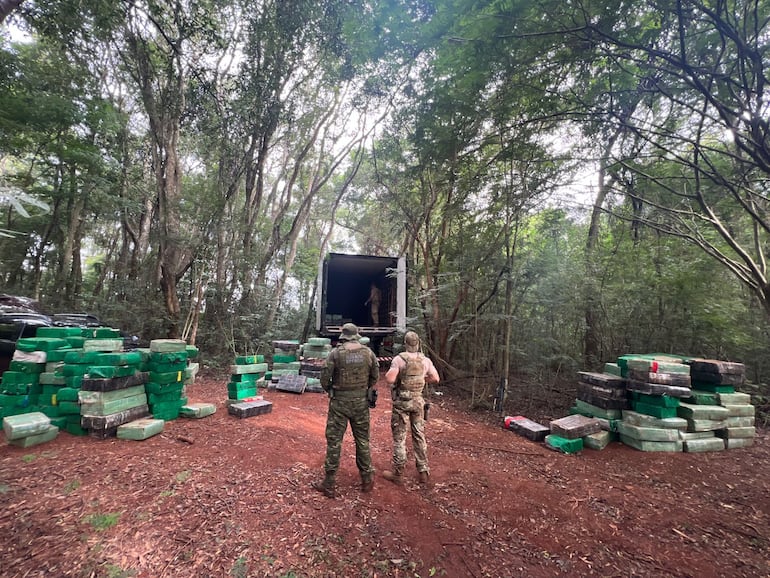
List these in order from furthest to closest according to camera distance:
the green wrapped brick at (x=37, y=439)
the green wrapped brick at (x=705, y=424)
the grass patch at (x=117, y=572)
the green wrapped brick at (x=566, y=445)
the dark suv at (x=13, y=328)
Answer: the dark suv at (x=13, y=328) < the green wrapped brick at (x=705, y=424) < the green wrapped brick at (x=566, y=445) < the green wrapped brick at (x=37, y=439) < the grass patch at (x=117, y=572)

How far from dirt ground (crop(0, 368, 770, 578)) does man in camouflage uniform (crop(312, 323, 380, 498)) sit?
24cm

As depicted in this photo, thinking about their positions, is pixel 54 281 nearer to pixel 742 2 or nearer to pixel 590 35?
pixel 590 35

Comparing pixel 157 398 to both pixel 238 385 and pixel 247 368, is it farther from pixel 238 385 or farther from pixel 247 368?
pixel 247 368

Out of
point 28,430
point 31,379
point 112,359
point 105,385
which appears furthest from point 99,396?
point 31,379

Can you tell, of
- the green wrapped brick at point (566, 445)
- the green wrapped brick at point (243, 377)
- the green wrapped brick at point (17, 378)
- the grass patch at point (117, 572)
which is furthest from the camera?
the green wrapped brick at point (243, 377)

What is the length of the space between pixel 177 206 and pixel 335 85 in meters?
6.75

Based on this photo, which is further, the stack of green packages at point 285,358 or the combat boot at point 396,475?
the stack of green packages at point 285,358

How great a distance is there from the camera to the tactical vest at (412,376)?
3.85 meters

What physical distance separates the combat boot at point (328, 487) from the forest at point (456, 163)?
428 centimetres

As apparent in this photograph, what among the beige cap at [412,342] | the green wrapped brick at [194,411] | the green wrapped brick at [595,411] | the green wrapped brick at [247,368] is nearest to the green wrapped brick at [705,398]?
the green wrapped brick at [595,411]

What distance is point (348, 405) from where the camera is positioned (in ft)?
11.3

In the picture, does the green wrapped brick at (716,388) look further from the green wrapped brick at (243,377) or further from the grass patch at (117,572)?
the green wrapped brick at (243,377)

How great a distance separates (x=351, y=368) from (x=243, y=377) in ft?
11.2

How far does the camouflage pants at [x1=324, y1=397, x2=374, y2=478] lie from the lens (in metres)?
3.34
